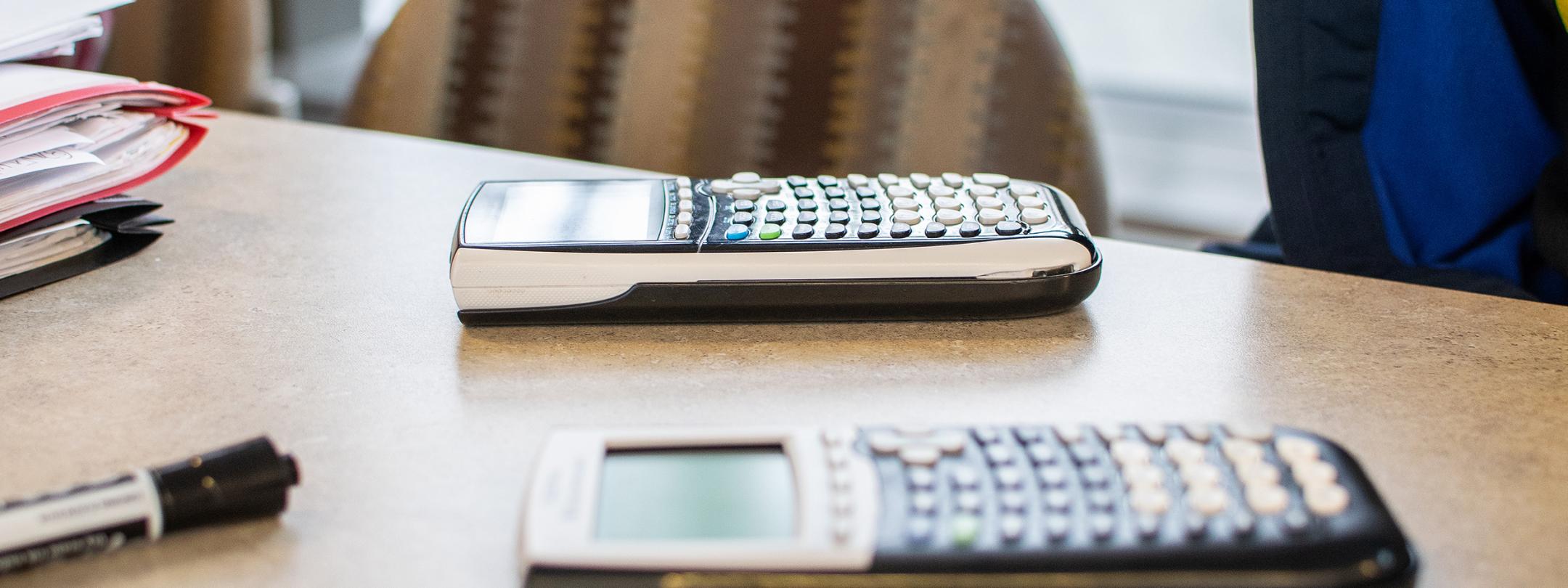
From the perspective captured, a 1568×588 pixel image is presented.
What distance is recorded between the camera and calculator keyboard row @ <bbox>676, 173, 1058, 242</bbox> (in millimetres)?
445

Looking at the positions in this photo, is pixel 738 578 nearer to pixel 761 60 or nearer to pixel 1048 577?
pixel 1048 577

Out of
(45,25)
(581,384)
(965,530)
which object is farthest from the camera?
(45,25)

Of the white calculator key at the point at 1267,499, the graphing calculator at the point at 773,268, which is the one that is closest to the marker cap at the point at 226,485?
the graphing calculator at the point at 773,268

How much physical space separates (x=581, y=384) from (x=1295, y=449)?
0.23 metres

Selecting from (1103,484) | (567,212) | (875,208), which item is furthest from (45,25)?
(1103,484)

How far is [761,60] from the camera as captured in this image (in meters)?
0.88

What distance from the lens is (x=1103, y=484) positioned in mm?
304

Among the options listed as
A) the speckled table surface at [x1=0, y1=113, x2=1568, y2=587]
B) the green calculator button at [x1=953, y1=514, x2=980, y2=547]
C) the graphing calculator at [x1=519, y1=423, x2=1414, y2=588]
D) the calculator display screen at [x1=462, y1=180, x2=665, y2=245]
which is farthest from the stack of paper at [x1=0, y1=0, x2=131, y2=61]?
the green calculator button at [x1=953, y1=514, x2=980, y2=547]

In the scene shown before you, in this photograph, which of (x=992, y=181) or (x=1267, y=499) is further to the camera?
(x=992, y=181)

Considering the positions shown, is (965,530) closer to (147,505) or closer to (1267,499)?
(1267,499)

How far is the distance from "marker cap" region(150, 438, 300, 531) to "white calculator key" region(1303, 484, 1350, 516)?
0.89ft

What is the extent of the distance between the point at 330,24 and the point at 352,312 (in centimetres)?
156

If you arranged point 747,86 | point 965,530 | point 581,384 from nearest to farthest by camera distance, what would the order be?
point 965,530 → point 581,384 → point 747,86

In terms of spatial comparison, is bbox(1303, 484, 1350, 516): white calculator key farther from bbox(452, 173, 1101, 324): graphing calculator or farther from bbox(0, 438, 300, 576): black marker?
bbox(0, 438, 300, 576): black marker
